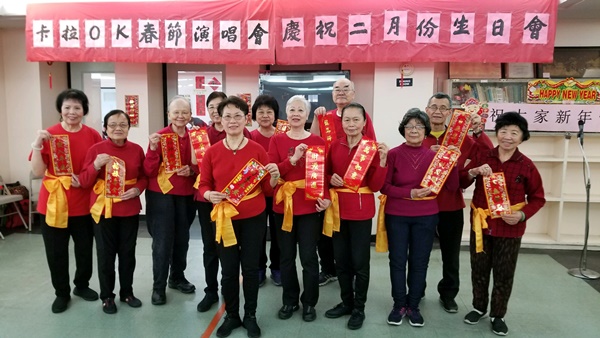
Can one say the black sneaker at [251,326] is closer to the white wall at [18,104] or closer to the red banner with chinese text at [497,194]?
the red banner with chinese text at [497,194]

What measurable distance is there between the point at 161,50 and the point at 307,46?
170cm

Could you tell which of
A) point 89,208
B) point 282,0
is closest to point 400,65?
point 282,0

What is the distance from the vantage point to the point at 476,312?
2.77 m

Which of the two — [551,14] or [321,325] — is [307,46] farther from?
[321,325]

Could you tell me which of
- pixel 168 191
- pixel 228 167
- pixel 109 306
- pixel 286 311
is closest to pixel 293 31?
pixel 168 191

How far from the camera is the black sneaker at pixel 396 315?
107 inches

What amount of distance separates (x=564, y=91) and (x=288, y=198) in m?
3.59

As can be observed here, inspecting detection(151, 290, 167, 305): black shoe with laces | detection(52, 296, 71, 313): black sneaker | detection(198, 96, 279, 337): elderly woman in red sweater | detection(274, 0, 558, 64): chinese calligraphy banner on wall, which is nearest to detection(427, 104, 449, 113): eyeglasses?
detection(198, 96, 279, 337): elderly woman in red sweater

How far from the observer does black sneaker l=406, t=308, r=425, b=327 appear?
2715 millimetres

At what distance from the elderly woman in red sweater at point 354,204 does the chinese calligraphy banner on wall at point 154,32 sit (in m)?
2.24

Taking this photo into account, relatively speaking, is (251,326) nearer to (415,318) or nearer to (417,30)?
(415,318)

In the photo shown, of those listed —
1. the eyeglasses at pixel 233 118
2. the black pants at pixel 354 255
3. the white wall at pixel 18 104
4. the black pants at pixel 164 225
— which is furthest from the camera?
the white wall at pixel 18 104

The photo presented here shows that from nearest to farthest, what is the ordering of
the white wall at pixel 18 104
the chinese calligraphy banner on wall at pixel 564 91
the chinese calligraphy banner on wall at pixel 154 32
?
the chinese calligraphy banner on wall at pixel 564 91 < the chinese calligraphy banner on wall at pixel 154 32 < the white wall at pixel 18 104

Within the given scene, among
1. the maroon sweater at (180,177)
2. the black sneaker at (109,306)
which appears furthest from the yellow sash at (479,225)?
the black sneaker at (109,306)
